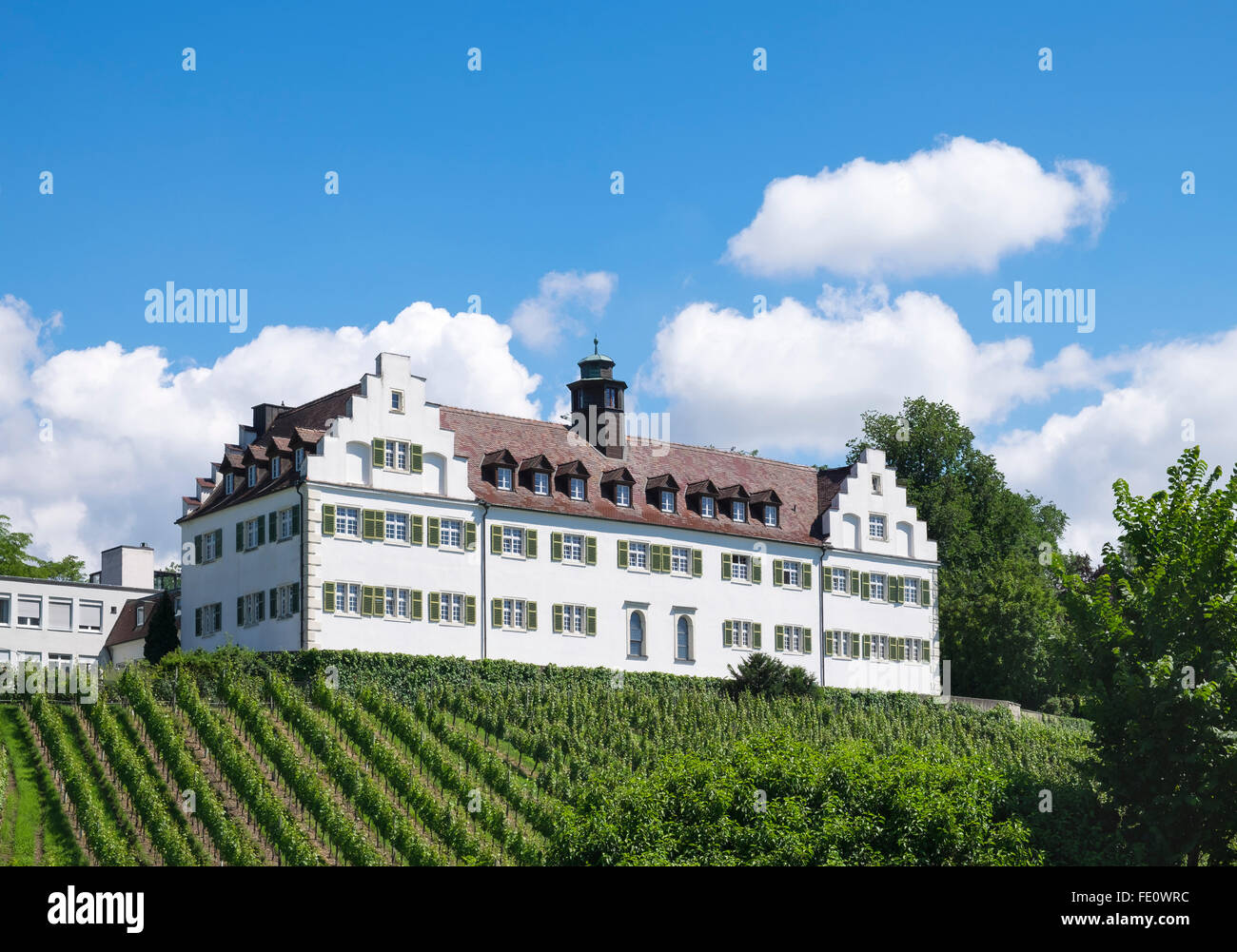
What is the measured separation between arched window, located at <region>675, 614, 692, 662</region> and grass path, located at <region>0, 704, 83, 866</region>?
25203 millimetres

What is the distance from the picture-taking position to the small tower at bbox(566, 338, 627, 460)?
6638 centimetres

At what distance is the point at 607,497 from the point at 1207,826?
3060cm

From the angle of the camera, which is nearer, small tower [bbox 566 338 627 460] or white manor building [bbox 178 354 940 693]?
white manor building [bbox 178 354 940 693]

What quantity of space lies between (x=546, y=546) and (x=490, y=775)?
49.5 ft

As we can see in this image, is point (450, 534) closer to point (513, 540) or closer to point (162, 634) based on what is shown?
point (513, 540)

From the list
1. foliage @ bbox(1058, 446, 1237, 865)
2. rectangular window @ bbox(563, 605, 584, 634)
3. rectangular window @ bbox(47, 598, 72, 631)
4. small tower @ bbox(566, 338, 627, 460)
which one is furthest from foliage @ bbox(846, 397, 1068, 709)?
rectangular window @ bbox(47, 598, 72, 631)

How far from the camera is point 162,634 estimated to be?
60125 millimetres

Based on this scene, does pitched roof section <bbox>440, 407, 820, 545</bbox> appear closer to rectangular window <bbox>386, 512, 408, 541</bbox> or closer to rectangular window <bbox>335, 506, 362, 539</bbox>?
rectangular window <bbox>386, 512, 408, 541</bbox>

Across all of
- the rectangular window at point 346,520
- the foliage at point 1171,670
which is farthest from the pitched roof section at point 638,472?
the foliage at point 1171,670

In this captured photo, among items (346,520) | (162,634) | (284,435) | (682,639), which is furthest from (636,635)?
(162,634)

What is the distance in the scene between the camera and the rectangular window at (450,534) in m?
57.1

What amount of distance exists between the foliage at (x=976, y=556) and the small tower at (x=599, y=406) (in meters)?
15.6

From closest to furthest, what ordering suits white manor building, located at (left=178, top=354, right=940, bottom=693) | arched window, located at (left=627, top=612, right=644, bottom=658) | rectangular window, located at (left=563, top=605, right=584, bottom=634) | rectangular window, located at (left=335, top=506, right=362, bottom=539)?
rectangular window, located at (left=335, top=506, right=362, bottom=539) → white manor building, located at (left=178, top=354, right=940, bottom=693) → rectangular window, located at (left=563, top=605, right=584, bottom=634) → arched window, located at (left=627, top=612, right=644, bottom=658)
